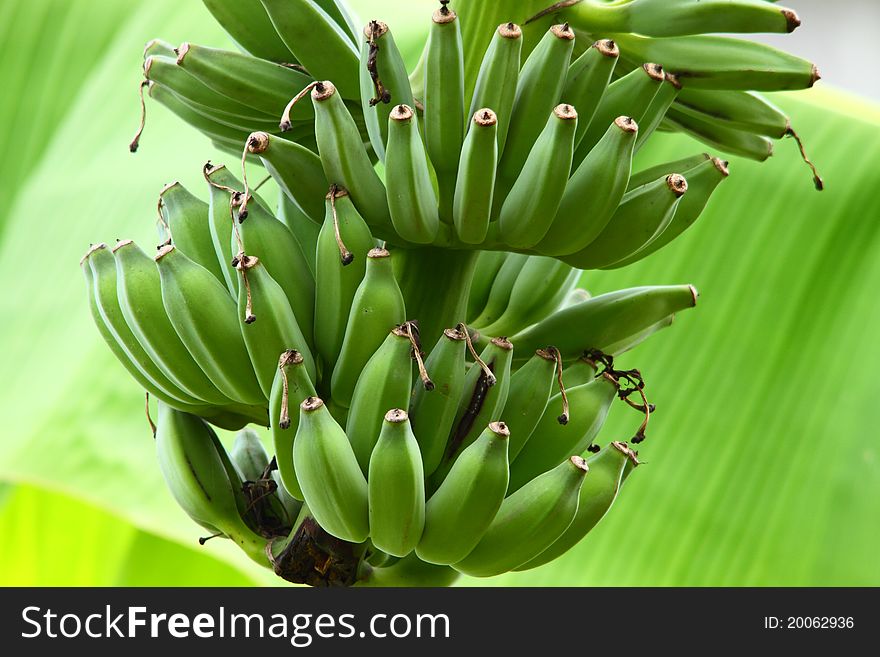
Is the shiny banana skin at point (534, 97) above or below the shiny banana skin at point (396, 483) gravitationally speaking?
above

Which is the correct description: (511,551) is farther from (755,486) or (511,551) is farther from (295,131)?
(755,486)

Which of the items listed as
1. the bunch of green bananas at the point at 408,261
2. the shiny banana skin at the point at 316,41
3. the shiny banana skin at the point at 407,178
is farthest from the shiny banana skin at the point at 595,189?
the shiny banana skin at the point at 316,41

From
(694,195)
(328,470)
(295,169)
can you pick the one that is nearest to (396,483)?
(328,470)

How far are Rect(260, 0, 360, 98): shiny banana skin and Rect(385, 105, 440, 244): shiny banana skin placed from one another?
0.11m

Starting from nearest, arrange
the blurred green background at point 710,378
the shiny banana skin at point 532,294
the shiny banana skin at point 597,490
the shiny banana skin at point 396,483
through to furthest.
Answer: the shiny banana skin at point 396,483, the shiny banana skin at point 597,490, the shiny banana skin at point 532,294, the blurred green background at point 710,378

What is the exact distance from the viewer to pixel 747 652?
842 mm

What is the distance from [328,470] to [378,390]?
70 millimetres

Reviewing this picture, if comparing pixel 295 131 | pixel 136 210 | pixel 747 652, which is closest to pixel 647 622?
pixel 747 652

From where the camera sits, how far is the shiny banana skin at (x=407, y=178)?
65 cm

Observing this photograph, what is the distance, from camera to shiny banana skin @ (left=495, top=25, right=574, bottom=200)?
65 cm

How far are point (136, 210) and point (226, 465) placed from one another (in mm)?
712

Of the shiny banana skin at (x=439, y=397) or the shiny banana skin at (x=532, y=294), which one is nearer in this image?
the shiny banana skin at (x=439, y=397)

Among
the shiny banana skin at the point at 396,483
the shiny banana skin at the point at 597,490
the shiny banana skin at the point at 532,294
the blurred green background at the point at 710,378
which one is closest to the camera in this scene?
the shiny banana skin at the point at 396,483

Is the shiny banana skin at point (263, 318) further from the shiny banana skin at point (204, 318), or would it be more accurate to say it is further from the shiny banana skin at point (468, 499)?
the shiny banana skin at point (468, 499)
